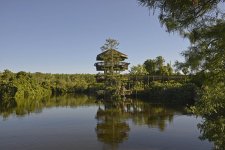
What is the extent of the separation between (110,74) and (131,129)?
67.8 ft

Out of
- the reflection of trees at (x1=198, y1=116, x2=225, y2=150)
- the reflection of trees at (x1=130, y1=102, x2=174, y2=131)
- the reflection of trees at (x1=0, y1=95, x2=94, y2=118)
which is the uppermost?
the reflection of trees at (x1=198, y1=116, x2=225, y2=150)

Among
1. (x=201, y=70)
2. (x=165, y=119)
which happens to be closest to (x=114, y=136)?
(x=165, y=119)

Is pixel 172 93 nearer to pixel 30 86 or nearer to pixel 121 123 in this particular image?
pixel 121 123

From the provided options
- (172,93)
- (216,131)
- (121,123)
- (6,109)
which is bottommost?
(121,123)

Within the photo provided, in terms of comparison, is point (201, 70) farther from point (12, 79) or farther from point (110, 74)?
point (12, 79)

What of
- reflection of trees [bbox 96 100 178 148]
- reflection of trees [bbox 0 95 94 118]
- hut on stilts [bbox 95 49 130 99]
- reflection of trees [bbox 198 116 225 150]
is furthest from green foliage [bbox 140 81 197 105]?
reflection of trees [bbox 198 116 225 150]

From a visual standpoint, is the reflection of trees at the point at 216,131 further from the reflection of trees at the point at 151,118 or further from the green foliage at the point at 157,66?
the green foliage at the point at 157,66

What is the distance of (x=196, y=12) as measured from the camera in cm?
751

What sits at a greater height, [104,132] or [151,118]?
[151,118]

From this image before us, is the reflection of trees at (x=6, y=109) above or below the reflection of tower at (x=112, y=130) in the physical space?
above

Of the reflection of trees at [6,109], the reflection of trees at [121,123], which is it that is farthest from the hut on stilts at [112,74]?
the reflection of trees at [6,109]

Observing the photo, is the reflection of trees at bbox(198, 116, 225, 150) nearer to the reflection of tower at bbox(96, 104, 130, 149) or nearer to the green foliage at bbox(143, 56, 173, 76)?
the reflection of tower at bbox(96, 104, 130, 149)

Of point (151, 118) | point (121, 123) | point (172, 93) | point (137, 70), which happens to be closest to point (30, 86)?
point (137, 70)

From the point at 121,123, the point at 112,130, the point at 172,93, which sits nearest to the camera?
the point at 112,130
